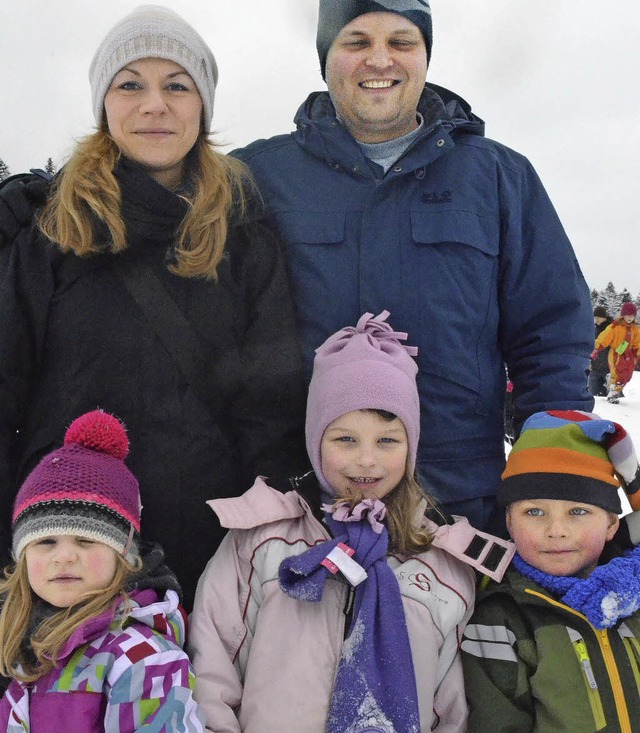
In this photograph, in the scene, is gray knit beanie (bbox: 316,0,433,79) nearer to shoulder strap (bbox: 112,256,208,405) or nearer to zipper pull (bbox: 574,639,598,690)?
shoulder strap (bbox: 112,256,208,405)

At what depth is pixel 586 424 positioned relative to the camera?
86.3 inches

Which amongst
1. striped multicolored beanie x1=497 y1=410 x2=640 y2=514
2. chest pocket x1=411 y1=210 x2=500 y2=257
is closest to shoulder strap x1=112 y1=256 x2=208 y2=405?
chest pocket x1=411 y1=210 x2=500 y2=257

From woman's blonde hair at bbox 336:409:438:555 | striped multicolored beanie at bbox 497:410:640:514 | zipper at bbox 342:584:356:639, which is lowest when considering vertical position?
zipper at bbox 342:584:356:639

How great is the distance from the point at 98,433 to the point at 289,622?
0.80 meters

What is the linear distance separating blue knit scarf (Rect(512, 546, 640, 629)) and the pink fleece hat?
0.59 meters

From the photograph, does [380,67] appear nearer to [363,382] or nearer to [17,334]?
[363,382]

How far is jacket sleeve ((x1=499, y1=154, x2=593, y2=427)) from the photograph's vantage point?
102 inches

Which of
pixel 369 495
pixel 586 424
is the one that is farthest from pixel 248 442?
pixel 586 424

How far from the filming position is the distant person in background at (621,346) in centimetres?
1354

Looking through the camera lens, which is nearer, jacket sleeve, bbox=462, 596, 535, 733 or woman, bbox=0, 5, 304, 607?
jacket sleeve, bbox=462, 596, 535, 733

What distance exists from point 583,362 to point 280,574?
143 cm

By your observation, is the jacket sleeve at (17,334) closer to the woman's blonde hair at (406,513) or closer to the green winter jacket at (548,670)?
the woman's blonde hair at (406,513)

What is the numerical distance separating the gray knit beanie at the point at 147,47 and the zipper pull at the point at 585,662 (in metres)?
2.24

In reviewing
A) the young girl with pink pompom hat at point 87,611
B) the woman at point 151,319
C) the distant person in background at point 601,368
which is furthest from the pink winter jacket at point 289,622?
the distant person in background at point 601,368
